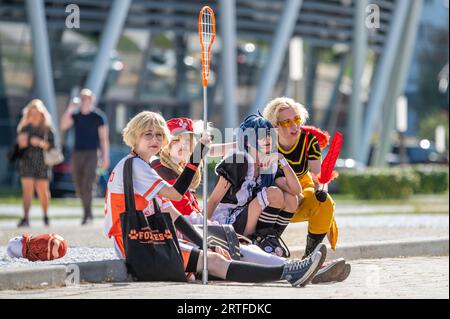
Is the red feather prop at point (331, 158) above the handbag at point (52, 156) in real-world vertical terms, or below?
above

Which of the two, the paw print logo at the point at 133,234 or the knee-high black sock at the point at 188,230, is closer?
the paw print logo at the point at 133,234

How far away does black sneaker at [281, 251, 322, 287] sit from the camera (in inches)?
330

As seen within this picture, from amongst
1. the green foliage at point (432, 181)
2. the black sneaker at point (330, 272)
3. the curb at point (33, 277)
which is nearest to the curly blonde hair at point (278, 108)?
the black sneaker at point (330, 272)

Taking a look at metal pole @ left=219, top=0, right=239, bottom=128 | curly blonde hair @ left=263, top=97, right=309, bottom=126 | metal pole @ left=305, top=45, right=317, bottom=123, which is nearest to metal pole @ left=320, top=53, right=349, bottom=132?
metal pole @ left=305, top=45, right=317, bottom=123

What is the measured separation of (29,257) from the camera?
9.41 m

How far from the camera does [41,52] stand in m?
30.4

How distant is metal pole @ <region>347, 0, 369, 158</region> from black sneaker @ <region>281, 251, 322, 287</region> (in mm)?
29222

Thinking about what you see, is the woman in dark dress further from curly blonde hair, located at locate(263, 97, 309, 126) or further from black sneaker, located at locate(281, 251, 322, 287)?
black sneaker, located at locate(281, 251, 322, 287)

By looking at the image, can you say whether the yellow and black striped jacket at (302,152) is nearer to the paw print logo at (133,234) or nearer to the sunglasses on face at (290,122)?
the sunglasses on face at (290,122)

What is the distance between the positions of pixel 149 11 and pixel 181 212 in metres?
25.4

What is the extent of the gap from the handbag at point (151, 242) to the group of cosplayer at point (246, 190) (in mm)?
69

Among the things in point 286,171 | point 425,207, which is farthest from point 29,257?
point 425,207

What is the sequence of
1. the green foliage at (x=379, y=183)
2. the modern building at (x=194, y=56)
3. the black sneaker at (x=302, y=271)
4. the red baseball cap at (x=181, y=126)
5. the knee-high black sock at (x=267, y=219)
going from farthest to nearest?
1. the modern building at (x=194, y=56)
2. the green foliage at (x=379, y=183)
3. the knee-high black sock at (x=267, y=219)
4. the red baseball cap at (x=181, y=126)
5. the black sneaker at (x=302, y=271)

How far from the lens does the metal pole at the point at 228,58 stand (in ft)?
108
